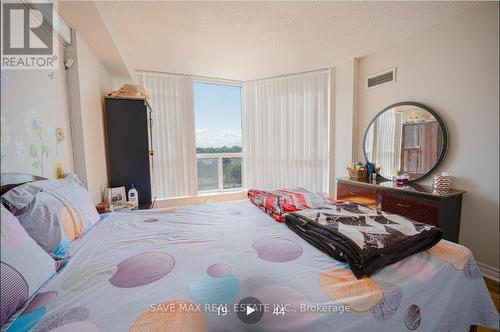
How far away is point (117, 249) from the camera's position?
3.50 ft

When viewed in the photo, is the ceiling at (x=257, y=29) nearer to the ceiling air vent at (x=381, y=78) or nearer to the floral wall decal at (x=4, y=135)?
the ceiling air vent at (x=381, y=78)

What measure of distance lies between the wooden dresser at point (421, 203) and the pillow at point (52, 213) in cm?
265

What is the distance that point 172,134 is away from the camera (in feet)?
11.2

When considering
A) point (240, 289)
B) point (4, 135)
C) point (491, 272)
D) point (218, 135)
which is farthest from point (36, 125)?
point (491, 272)

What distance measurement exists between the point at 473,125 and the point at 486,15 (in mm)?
958

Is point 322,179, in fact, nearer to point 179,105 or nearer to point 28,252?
point 179,105

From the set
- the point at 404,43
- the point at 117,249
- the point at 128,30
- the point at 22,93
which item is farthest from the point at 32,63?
the point at 404,43

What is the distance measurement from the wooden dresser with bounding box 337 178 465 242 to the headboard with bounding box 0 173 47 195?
2.90 meters

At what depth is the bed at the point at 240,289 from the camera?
63 cm

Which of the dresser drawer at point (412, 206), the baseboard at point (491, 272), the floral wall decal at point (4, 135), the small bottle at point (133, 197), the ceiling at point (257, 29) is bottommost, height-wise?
the baseboard at point (491, 272)

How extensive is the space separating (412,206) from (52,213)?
2.71 meters

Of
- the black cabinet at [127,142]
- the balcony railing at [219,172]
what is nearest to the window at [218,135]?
the balcony railing at [219,172]

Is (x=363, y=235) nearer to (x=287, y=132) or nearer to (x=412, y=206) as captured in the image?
(x=412, y=206)

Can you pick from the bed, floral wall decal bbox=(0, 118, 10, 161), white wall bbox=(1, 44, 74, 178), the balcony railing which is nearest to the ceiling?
white wall bbox=(1, 44, 74, 178)
